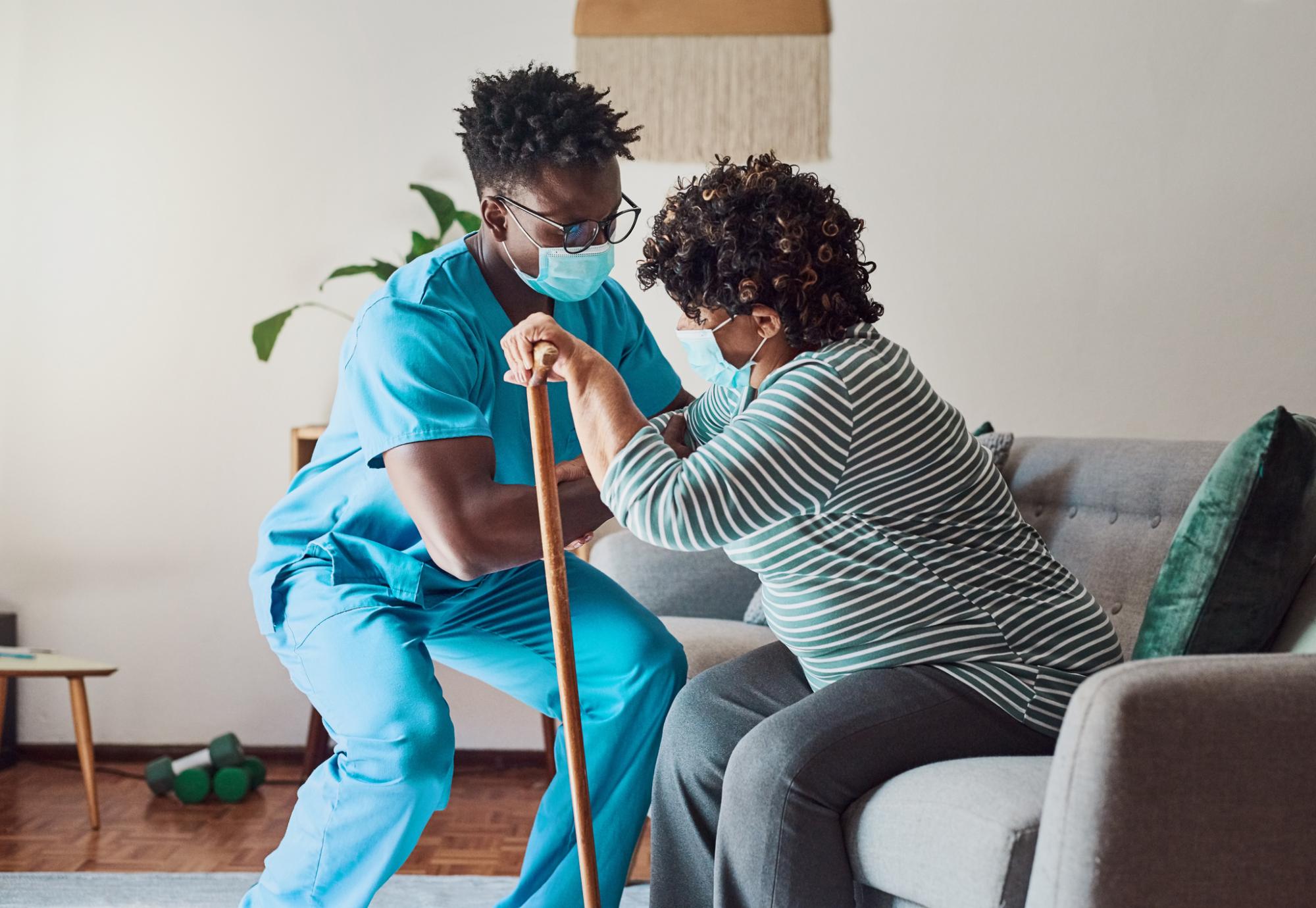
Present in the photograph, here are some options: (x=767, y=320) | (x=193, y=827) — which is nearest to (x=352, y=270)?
(x=193, y=827)

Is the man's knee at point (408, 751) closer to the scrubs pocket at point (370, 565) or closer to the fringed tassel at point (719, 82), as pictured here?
the scrubs pocket at point (370, 565)

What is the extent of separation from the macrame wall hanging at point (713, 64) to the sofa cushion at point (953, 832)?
83.1 inches

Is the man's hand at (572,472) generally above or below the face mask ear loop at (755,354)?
below

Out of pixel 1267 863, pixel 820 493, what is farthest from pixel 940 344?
pixel 1267 863

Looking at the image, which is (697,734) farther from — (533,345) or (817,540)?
(533,345)

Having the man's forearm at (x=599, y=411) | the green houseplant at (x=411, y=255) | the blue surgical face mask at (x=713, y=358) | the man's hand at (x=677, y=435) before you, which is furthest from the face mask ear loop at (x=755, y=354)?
the green houseplant at (x=411, y=255)

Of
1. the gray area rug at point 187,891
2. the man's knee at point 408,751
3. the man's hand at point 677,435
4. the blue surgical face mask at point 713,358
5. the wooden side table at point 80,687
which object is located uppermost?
the blue surgical face mask at point 713,358

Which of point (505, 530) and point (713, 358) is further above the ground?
point (713, 358)

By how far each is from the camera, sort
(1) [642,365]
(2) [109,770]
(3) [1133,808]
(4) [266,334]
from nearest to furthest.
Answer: (3) [1133,808] < (1) [642,365] < (4) [266,334] < (2) [109,770]

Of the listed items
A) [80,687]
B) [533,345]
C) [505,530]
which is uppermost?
[533,345]

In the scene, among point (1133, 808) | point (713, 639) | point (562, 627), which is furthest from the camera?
point (713, 639)

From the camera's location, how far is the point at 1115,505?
6.29 ft

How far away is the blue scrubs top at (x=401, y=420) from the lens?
1435 millimetres

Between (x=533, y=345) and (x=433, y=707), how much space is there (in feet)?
1.63
